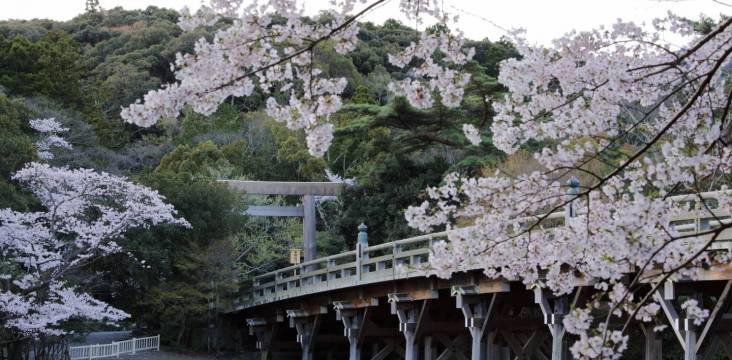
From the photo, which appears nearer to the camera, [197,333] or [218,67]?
[218,67]

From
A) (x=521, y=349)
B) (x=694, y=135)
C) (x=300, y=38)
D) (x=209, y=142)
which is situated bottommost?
(x=521, y=349)

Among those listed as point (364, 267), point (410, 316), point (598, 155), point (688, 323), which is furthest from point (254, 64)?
point (364, 267)

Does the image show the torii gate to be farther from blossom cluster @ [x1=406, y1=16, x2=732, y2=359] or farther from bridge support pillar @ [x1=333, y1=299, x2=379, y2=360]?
blossom cluster @ [x1=406, y1=16, x2=732, y2=359]

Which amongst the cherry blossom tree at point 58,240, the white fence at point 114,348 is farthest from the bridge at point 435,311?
the cherry blossom tree at point 58,240

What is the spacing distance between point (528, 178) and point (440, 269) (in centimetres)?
88

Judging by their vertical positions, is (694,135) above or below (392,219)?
below

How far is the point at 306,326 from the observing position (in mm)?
21547

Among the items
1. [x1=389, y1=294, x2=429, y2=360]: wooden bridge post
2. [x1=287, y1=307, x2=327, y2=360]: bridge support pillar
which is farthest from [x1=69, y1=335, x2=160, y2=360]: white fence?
[x1=389, y1=294, x2=429, y2=360]: wooden bridge post

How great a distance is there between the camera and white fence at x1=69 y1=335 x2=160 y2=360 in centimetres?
2188

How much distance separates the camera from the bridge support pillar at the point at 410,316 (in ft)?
55.0

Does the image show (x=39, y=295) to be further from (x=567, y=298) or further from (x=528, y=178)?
(x=528, y=178)

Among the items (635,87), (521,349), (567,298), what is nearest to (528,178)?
(635,87)

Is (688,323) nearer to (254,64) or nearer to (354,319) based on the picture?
(254,64)

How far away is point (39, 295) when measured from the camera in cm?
1805
